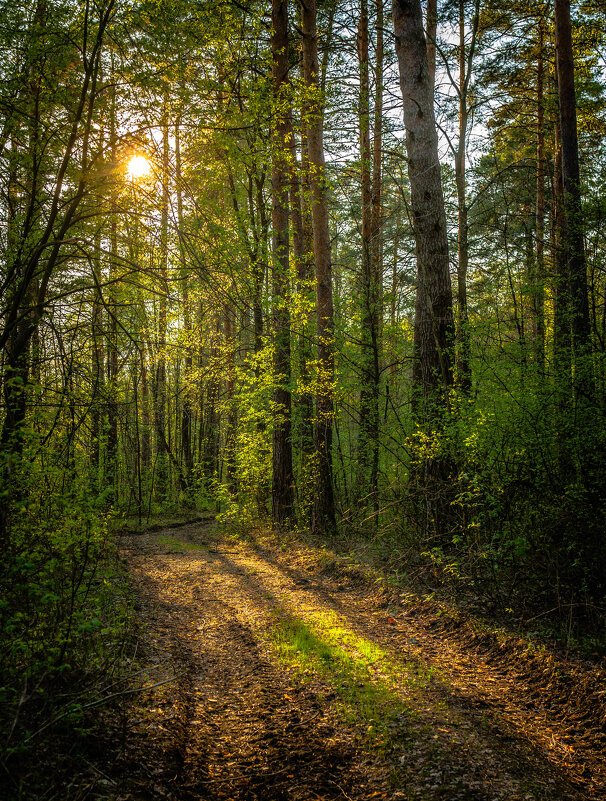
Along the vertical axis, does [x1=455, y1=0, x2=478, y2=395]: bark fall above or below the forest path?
above

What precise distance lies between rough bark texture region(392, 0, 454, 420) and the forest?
0.03 m

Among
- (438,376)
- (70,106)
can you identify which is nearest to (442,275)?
(438,376)

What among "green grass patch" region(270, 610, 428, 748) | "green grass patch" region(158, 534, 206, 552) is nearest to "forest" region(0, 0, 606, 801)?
"green grass patch" region(270, 610, 428, 748)

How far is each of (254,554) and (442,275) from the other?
22.4 ft

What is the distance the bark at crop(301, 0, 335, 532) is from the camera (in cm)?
995

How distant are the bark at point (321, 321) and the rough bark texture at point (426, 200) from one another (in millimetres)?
3188

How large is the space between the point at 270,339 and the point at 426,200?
5.53 metres

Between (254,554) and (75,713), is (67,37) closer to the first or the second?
(75,713)

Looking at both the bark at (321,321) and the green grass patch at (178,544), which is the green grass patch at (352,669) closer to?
the bark at (321,321)

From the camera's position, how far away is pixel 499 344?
747 centimetres

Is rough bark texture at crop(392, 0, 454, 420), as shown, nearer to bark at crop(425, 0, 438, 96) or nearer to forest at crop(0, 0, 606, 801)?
forest at crop(0, 0, 606, 801)

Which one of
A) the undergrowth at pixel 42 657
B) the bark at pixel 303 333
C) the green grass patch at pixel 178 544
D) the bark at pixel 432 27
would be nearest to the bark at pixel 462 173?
the bark at pixel 432 27

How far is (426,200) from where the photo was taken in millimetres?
6754

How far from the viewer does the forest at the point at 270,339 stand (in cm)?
373
